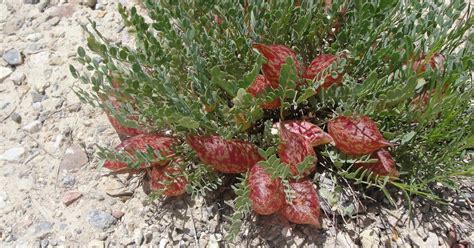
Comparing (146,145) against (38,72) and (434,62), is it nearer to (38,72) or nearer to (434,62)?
(38,72)

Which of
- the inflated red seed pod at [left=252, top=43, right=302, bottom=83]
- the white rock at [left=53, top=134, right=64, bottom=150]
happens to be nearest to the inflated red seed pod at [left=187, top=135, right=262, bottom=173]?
the inflated red seed pod at [left=252, top=43, right=302, bottom=83]

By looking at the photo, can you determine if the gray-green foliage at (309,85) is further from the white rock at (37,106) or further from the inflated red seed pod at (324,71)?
the white rock at (37,106)

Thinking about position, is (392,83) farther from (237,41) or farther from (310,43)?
(237,41)

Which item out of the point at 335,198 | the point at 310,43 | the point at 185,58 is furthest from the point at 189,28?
the point at 335,198

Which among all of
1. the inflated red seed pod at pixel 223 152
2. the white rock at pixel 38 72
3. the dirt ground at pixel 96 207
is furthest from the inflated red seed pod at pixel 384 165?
the white rock at pixel 38 72

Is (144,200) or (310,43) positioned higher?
(310,43)

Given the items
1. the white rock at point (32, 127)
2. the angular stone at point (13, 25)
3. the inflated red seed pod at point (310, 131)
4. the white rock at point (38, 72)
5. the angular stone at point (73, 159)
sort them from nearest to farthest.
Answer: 1. the inflated red seed pod at point (310, 131)
2. the angular stone at point (73, 159)
3. the white rock at point (32, 127)
4. the white rock at point (38, 72)
5. the angular stone at point (13, 25)
